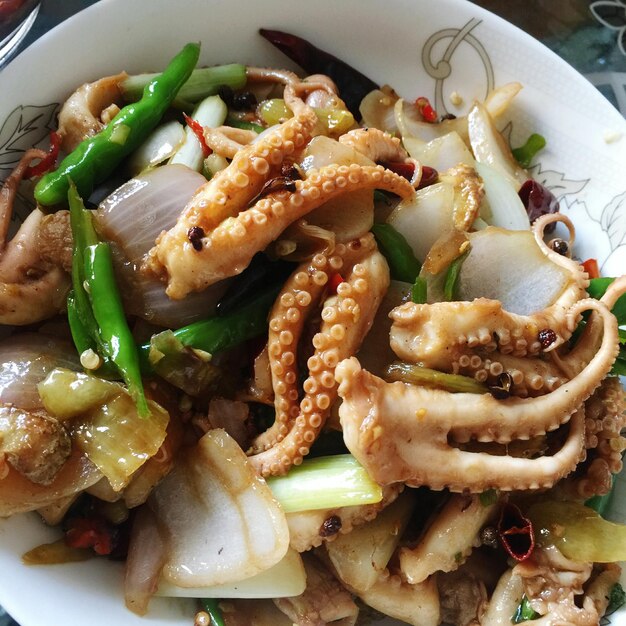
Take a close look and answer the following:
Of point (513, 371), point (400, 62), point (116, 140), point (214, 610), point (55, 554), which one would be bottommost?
point (214, 610)

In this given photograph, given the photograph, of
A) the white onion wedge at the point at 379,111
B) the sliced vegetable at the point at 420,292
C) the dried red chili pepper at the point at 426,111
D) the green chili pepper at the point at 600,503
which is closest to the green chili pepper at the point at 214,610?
the sliced vegetable at the point at 420,292

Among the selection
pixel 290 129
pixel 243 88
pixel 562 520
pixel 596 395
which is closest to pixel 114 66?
pixel 243 88

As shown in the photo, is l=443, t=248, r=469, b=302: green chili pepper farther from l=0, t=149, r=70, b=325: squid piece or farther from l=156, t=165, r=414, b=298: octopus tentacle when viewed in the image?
l=0, t=149, r=70, b=325: squid piece

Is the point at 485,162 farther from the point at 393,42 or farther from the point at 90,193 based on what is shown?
the point at 90,193

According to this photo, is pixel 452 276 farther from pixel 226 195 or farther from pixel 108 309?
pixel 108 309

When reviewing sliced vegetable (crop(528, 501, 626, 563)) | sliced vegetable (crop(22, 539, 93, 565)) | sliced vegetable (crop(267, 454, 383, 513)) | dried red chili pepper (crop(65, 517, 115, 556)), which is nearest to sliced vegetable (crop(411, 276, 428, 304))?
sliced vegetable (crop(267, 454, 383, 513))

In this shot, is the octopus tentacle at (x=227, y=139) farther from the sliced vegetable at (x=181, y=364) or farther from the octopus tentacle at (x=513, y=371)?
the octopus tentacle at (x=513, y=371)

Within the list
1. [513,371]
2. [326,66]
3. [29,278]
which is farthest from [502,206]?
[29,278]
